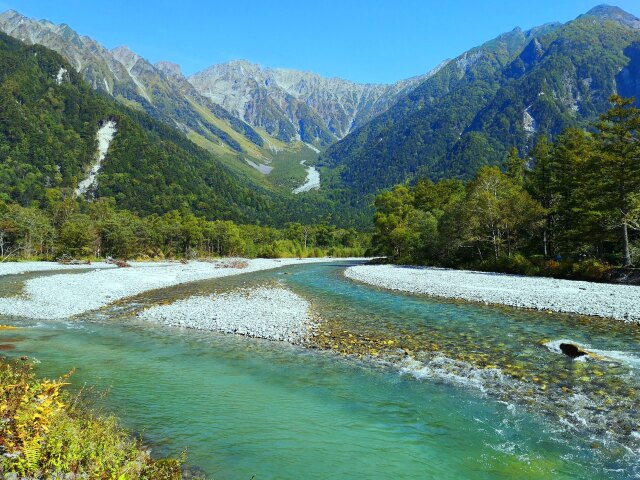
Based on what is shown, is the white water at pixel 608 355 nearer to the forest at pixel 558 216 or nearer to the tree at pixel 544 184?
the forest at pixel 558 216

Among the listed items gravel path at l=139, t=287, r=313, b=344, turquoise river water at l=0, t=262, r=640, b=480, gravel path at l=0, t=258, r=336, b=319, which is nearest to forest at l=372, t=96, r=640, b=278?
turquoise river water at l=0, t=262, r=640, b=480

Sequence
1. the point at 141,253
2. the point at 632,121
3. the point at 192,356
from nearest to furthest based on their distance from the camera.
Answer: the point at 192,356
the point at 632,121
the point at 141,253

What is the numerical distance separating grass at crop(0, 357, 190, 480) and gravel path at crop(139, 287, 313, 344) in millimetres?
10707

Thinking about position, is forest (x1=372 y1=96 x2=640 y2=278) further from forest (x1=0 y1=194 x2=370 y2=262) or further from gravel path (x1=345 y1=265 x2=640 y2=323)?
forest (x1=0 y1=194 x2=370 y2=262)

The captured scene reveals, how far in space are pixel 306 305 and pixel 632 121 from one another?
37495 mm

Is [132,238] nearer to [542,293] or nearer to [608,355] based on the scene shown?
[542,293]

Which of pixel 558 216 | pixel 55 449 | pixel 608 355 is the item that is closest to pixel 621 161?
pixel 558 216

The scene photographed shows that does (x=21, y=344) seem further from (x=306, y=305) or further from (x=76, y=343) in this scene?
(x=306, y=305)

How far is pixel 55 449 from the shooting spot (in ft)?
19.0

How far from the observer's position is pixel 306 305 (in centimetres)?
2742

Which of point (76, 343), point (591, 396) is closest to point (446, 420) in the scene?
point (591, 396)

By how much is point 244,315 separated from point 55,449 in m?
17.2

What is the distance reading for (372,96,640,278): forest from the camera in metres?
38.5

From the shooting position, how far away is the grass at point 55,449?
553 cm
